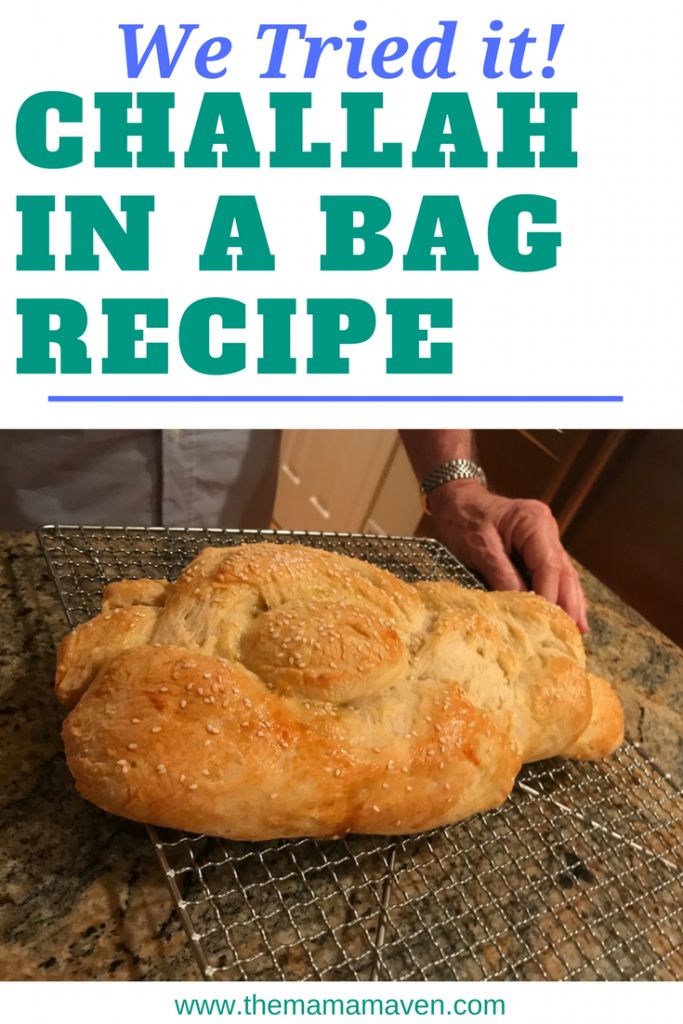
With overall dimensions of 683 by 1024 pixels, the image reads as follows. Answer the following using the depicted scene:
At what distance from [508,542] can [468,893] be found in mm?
799

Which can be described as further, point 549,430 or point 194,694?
point 549,430

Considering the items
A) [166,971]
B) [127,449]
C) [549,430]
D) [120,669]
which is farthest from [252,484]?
[549,430]

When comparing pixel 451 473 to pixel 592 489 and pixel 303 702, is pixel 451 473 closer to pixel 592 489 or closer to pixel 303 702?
pixel 303 702

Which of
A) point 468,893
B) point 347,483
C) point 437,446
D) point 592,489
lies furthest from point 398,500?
point 468,893

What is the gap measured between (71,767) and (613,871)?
2.64 ft

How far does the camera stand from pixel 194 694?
2.83 ft

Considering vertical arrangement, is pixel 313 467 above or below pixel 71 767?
below

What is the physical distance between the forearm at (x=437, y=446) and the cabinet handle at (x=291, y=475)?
1812 mm

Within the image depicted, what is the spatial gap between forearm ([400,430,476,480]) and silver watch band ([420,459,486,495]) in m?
0.01

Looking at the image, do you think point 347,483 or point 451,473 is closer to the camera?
point 451,473

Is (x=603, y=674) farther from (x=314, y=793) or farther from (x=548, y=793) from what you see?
(x=314, y=793)

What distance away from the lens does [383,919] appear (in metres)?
0.89

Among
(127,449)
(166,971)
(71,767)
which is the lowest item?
(166,971)

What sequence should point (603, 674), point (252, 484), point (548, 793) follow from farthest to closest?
point (252, 484), point (603, 674), point (548, 793)
